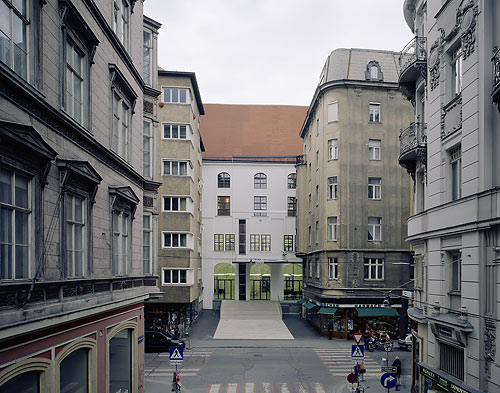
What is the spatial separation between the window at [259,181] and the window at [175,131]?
735 inches

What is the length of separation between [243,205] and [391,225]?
22.8 meters

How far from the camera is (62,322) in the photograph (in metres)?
10.7

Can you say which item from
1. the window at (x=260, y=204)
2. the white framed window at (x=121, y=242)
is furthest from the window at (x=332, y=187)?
the white framed window at (x=121, y=242)

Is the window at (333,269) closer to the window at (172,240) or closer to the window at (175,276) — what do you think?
the window at (175,276)

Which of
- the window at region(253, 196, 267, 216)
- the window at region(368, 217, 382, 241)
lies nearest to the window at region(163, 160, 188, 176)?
the window at region(368, 217, 382, 241)

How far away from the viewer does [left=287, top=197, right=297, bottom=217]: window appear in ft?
193

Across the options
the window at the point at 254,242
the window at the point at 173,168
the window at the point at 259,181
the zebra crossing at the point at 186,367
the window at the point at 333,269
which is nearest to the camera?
the zebra crossing at the point at 186,367

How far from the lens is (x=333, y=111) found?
40.4 metres

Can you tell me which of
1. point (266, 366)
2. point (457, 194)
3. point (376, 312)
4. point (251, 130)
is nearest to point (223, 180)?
point (251, 130)

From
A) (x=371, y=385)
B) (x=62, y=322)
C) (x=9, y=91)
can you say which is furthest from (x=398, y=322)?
(x=9, y=91)

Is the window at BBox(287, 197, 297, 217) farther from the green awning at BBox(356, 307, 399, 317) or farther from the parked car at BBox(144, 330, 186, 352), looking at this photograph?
the parked car at BBox(144, 330, 186, 352)

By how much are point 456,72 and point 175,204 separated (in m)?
29.6

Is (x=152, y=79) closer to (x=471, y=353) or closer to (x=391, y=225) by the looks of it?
(x=471, y=353)

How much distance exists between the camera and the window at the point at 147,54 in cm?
2086
